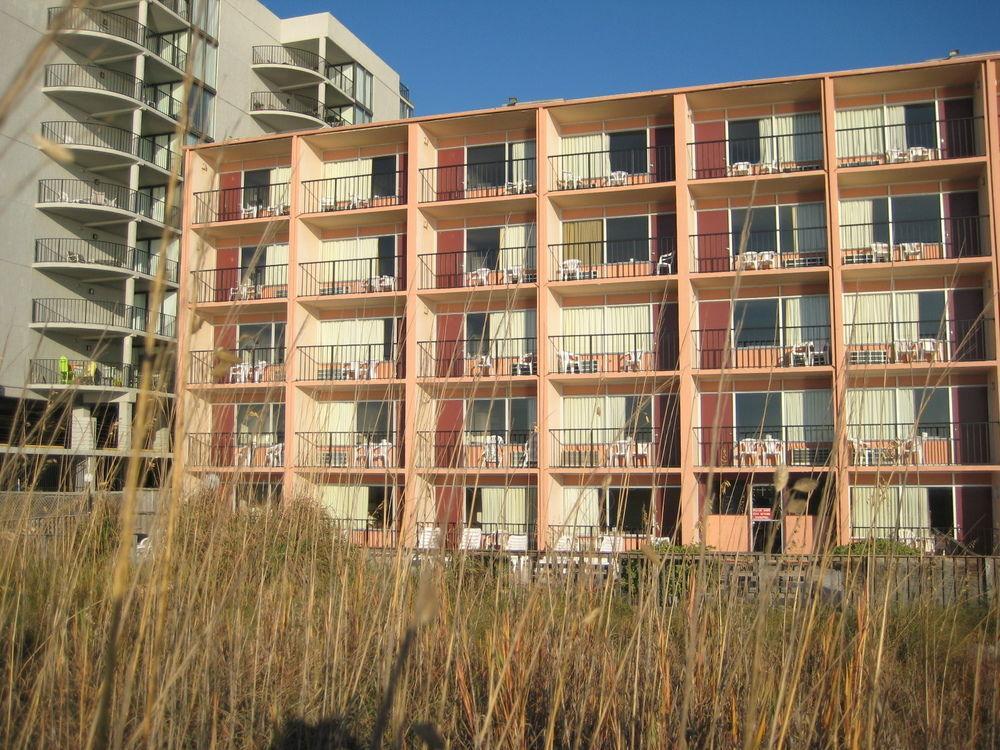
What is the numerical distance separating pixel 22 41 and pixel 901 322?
29787 mm

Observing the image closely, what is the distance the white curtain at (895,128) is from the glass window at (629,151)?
586 cm

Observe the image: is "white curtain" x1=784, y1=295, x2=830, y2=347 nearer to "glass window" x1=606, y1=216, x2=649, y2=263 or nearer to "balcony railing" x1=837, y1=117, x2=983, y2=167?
"balcony railing" x1=837, y1=117, x2=983, y2=167

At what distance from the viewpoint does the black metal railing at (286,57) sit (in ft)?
135

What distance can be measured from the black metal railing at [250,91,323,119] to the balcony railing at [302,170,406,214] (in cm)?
1565

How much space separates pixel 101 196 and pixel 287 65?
11009 mm

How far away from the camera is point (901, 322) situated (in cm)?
2153

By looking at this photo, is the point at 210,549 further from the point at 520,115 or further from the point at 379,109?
the point at 379,109

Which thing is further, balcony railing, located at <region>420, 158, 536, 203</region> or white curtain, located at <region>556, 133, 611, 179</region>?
balcony railing, located at <region>420, 158, 536, 203</region>

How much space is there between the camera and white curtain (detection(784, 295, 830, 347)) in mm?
22016

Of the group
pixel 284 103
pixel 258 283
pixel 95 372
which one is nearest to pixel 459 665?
pixel 258 283

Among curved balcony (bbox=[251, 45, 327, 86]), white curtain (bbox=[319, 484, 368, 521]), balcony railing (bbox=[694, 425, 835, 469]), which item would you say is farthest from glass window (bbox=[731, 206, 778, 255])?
curved balcony (bbox=[251, 45, 327, 86])

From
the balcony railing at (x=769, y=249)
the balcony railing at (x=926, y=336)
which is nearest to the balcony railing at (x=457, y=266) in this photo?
the balcony railing at (x=769, y=249)

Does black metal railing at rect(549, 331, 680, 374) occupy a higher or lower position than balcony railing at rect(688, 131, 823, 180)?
lower

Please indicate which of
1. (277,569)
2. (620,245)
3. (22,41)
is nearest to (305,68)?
(22,41)
